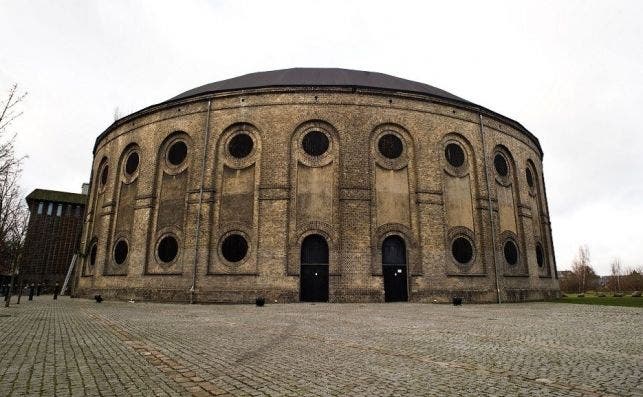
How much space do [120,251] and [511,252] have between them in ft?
72.7

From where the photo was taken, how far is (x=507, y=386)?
4.10 metres

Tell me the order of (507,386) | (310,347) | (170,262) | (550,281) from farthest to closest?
1. (550,281)
2. (170,262)
3. (310,347)
4. (507,386)

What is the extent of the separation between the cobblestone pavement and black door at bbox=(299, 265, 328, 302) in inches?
345

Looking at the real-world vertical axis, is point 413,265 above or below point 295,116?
below

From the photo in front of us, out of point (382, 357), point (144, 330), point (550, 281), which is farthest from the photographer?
point (550, 281)

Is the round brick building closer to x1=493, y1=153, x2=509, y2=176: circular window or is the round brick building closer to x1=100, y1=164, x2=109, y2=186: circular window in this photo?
x1=493, y1=153, x2=509, y2=176: circular window

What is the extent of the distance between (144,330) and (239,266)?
385 inches

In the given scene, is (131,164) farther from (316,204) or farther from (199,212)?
(316,204)

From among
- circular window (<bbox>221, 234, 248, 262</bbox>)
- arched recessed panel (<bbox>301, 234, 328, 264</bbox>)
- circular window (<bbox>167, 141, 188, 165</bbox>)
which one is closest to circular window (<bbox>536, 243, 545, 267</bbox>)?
arched recessed panel (<bbox>301, 234, 328, 264</bbox>)

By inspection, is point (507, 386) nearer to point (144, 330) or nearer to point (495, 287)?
point (144, 330)

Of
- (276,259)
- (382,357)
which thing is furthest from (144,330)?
(276,259)

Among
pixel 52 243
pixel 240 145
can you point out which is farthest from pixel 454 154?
pixel 52 243

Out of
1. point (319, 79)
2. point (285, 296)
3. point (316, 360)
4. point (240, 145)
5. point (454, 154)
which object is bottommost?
point (316, 360)

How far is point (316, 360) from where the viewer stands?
5414mm
